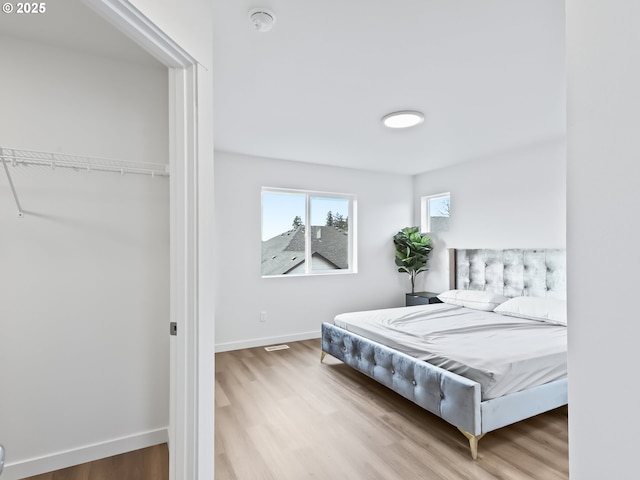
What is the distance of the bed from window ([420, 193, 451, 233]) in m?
0.50

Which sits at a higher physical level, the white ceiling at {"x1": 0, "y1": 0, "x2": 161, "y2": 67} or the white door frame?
the white ceiling at {"x1": 0, "y1": 0, "x2": 161, "y2": 67}

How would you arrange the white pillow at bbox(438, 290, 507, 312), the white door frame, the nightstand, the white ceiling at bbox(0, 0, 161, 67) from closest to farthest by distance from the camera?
the white door frame → the white ceiling at bbox(0, 0, 161, 67) → the white pillow at bbox(438, 290, 507, 312) → the nightstand

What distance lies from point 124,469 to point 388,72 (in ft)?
9.59

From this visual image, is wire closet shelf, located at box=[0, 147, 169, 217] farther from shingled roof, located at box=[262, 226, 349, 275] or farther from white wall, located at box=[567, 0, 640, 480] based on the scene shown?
shingled roof, located at box=[262, 226, 349, 275]

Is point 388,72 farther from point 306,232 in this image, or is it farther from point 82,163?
point 306,232

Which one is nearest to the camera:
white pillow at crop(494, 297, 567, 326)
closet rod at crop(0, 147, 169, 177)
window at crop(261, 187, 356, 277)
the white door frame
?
the white door frame

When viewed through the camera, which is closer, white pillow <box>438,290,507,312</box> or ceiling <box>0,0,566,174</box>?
ceiling <box>0,0,566,174</box>

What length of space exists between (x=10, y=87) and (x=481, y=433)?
335 cm

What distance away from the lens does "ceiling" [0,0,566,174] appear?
5.46ft

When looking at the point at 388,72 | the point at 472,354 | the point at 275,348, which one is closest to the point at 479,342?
the point at 472,354

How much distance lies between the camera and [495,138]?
3561 mm

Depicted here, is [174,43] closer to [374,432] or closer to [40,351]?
[40,351]

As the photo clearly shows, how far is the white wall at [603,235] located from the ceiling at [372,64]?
1.42 m

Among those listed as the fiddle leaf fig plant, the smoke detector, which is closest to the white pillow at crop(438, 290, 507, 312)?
the fiddle leaf fig plant
